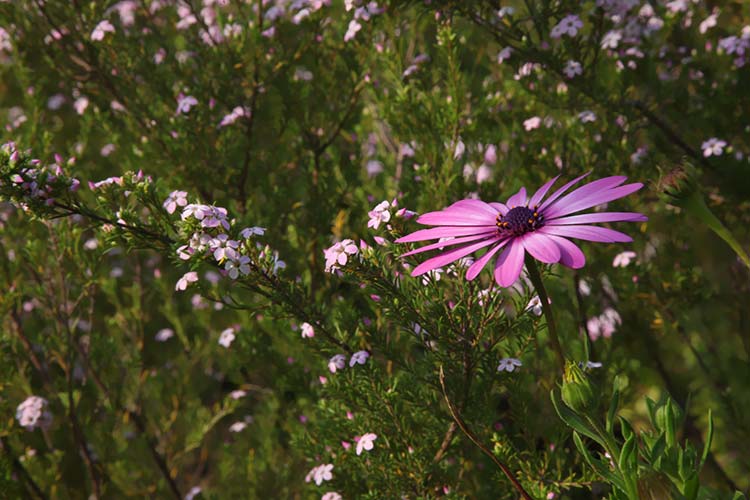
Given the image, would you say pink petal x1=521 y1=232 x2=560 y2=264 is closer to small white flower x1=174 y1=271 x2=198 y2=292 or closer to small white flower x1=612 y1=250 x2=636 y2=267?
small white flower x1=174 y1=271 x2=198 y2=292

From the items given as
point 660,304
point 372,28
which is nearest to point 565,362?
point 660,304

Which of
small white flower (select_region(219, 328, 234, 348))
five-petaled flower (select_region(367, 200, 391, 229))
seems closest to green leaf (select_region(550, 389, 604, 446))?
five-petaled flower (select_region(367, 200, 391, 229))

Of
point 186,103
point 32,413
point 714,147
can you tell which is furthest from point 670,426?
point 32,413

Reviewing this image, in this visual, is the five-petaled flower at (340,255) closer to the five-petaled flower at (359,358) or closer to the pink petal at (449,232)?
the pink petal at (449,232)

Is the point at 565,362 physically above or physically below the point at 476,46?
below

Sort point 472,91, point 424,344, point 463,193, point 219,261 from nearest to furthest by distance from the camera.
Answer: point 219,261 → point 424,344 → point 463,193 → point 472,91

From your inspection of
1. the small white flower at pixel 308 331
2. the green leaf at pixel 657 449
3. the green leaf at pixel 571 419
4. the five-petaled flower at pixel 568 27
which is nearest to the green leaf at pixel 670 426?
the green leaf at pixel 657 449

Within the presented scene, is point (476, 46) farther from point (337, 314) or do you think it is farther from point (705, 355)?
point (337, 314)
